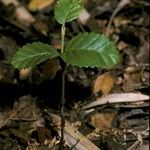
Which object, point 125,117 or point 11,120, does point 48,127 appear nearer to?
point 11,120

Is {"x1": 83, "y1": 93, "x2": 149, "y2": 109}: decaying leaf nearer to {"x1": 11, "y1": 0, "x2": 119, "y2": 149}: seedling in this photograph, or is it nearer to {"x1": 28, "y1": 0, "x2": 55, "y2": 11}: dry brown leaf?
{"x1": 11, "y1": 0, "x2": 119, "y2": 149}: seedling

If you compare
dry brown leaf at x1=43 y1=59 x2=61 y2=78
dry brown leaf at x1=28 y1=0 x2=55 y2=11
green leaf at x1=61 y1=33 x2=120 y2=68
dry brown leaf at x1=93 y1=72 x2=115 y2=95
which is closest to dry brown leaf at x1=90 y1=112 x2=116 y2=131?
dry brown leaf at x1=93 y1=72 x2=115 y2=95

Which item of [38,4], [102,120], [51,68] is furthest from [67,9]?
[38,4]

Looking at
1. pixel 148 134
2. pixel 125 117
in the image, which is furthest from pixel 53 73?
pixel 148 134

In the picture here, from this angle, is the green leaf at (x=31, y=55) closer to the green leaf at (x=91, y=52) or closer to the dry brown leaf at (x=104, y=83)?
the green leaf at (x=91, y=52)

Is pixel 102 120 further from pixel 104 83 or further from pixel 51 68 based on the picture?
pixel 51 68

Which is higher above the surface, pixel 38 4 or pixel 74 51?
pixel 38 4

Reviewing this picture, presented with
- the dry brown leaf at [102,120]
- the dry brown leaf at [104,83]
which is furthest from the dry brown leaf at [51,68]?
the dry brown leaf at [102,120]
